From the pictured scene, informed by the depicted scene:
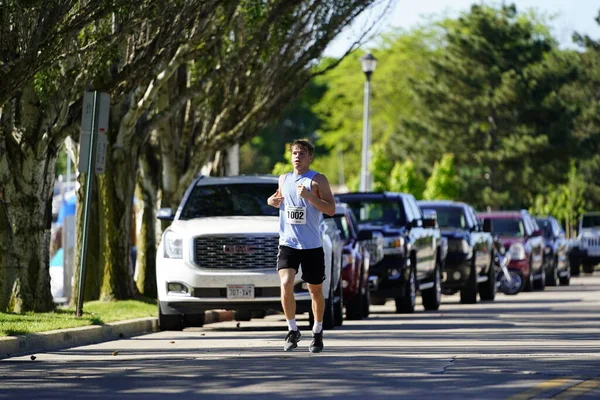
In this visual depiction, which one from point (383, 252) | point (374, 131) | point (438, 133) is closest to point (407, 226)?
point (383, 252)

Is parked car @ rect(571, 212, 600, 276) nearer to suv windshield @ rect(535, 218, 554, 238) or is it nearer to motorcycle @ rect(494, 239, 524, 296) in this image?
suv windshield @ rect(535, 218, 554, 238)

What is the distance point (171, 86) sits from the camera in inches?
1176

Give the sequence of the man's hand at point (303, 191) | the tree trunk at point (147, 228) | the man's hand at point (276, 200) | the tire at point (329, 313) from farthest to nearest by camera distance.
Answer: the tree trunk at point (147, 228) < the tire at point (329, 313) < the man's hand at point (276, 200) < the man's hand at point (303, 191)

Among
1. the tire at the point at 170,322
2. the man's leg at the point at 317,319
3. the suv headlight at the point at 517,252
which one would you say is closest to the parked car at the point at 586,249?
the suv headlight at the point at 517,252

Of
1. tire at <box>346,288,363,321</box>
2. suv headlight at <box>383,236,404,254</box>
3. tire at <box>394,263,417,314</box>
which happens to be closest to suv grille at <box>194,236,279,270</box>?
tire at <box>346,288,363,321</box>

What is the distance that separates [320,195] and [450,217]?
16.6 meters

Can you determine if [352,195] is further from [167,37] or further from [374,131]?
[374,131]

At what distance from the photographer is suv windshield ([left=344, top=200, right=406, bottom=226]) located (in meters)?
26.7

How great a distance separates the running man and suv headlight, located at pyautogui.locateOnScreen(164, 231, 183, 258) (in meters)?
4.45

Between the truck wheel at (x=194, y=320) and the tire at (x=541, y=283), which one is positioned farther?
the tire at (x=541, y=283)

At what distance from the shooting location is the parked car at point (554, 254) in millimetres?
42625

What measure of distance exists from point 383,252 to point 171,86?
611 cm

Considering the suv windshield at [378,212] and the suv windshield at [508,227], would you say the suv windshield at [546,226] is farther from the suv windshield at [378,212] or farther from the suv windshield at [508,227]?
the suv windshield at [378,212]

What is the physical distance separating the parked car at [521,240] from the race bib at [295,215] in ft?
68.3
